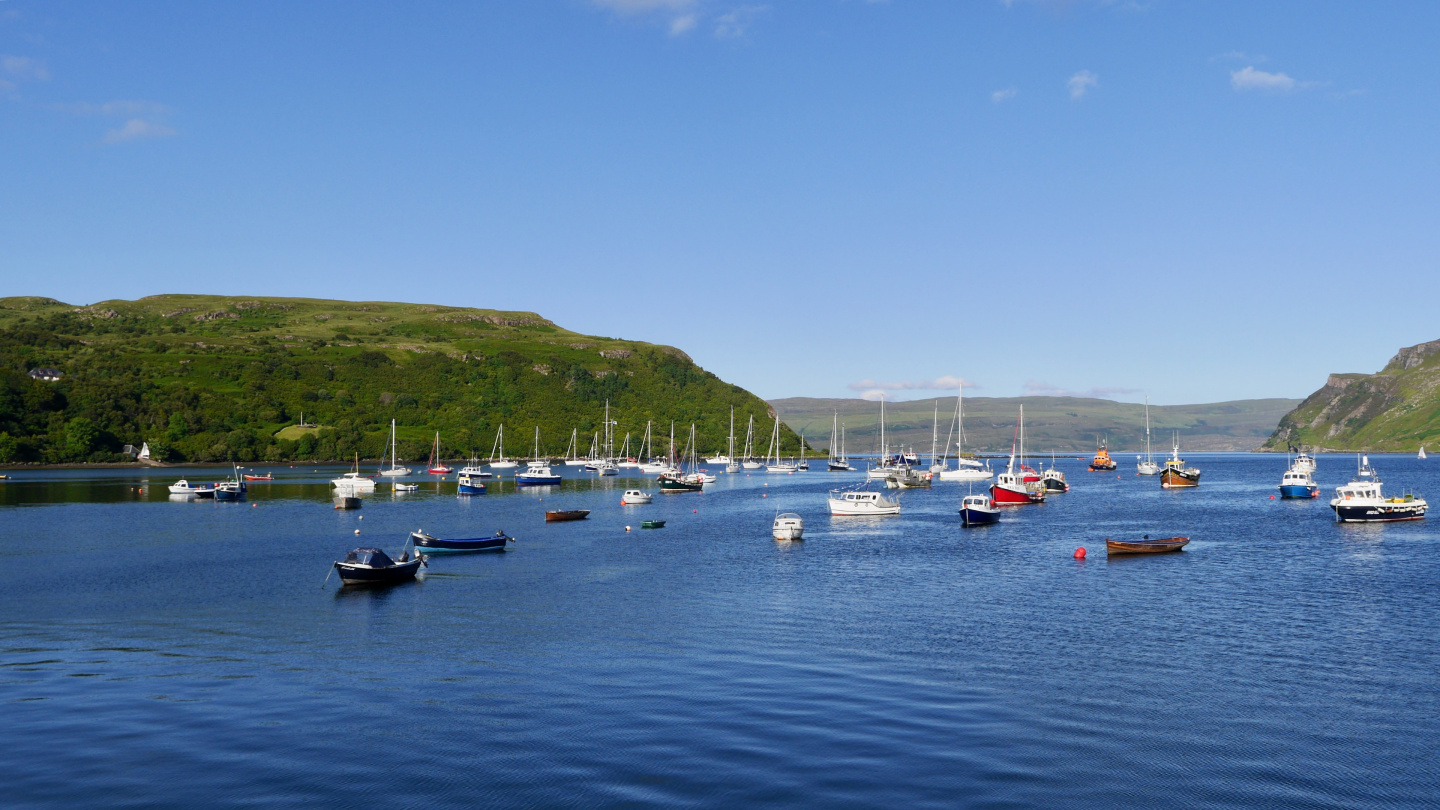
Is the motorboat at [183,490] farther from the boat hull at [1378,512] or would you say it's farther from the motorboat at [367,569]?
the boat hull at [1378,512]

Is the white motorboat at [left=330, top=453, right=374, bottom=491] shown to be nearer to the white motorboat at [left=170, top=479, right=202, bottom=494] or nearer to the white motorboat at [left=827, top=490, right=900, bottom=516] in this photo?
the white motorboat at [left=170, top=479, right=202, bottom=494]

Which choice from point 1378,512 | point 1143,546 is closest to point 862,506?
point 1143,546

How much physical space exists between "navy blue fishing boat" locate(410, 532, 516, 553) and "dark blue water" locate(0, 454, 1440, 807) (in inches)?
189

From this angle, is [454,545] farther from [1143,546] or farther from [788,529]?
[1143,546]

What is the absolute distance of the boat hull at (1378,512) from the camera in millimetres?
107812

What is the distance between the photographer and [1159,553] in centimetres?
8312

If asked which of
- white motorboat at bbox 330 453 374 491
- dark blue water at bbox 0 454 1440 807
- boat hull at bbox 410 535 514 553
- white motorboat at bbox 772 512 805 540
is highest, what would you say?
white motorboat at bbox 330 453 374 491

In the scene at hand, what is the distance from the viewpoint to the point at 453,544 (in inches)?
3334

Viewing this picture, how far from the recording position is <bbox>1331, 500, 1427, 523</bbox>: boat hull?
108 meters

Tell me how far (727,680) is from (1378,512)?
331 feet

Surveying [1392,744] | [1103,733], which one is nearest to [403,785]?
[1103,733]

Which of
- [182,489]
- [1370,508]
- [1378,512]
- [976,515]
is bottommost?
[182,489]

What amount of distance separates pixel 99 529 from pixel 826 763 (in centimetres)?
10040

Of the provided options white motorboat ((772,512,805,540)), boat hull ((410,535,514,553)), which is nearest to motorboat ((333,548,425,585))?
boat hull ((410,535,514,553))
